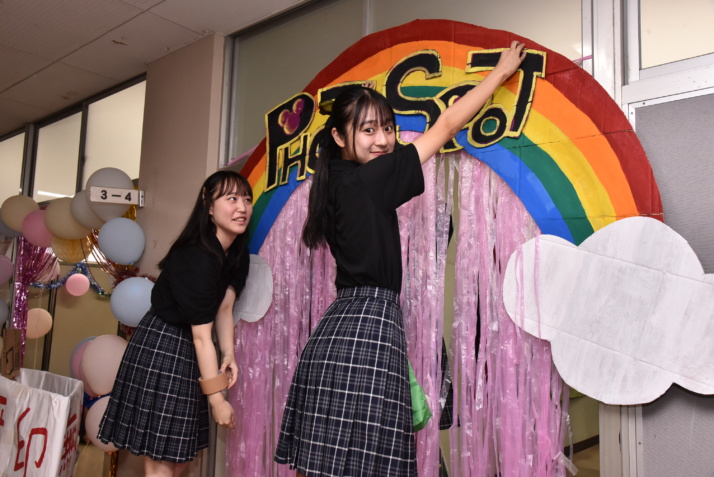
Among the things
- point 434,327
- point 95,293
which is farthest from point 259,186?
point 95,293

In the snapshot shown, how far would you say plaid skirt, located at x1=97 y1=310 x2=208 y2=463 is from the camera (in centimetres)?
199

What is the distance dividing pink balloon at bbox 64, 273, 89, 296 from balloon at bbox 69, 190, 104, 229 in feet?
2.86

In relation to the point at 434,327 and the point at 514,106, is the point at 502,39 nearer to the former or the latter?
the point at 514,106

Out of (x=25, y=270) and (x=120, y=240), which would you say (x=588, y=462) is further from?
(x=25, y=270)

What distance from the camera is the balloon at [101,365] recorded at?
2.78m

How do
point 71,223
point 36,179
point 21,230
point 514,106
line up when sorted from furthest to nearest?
point 36,179
point 21,230
point 71,223
point 514,106

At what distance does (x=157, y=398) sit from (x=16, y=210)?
261 cm

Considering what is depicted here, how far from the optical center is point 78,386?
2.48 m

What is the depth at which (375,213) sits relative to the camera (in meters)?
1.45

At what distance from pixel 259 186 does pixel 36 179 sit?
3218 millimetres

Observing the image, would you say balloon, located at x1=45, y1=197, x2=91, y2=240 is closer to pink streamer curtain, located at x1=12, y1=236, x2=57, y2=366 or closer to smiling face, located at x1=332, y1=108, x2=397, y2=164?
pink streamer curtain, located at x1=12, y1=236, x2=57, y2=366

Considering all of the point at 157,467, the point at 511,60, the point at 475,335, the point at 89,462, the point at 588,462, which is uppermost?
the point at 511,60

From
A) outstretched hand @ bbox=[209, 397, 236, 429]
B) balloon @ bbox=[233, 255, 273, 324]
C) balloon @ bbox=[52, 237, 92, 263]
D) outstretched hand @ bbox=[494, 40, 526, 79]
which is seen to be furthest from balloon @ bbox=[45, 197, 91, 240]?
outstretched hand @ bbox=[494, 40, 526, 79]

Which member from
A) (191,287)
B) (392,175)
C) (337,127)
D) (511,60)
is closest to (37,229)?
(191,287)
